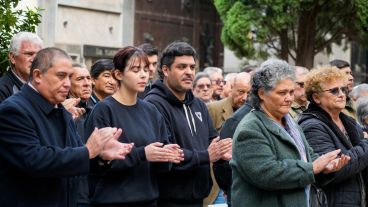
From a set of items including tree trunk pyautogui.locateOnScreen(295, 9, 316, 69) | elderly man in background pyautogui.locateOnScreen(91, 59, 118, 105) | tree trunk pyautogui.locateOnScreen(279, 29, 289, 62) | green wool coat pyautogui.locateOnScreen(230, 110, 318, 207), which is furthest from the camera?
tree trunk pyautogui.locateOnScreen(279, 29, 289, 62)

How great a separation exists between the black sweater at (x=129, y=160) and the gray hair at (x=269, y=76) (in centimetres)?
86

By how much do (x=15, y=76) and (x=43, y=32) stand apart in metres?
11.0

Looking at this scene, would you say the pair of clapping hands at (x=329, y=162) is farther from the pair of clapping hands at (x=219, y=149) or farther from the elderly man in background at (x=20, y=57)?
the elderly man in background at (x=20, y=57)

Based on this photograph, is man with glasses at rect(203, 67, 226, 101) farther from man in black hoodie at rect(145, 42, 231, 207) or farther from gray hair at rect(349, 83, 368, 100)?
man in black hoodie at rect(145, 42, 231, 207)

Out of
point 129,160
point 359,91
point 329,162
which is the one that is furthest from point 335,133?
point 359,91

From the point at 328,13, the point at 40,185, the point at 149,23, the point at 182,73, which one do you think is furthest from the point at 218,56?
the point at 40,185

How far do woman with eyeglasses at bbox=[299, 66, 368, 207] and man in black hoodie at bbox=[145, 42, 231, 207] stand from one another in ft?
2.61

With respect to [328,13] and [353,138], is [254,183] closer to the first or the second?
[353,138]

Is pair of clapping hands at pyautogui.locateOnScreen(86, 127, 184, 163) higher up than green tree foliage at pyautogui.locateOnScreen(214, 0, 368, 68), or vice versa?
green tree foliage at pyautogui.locateOnScreen(214, 0, 368, 68)

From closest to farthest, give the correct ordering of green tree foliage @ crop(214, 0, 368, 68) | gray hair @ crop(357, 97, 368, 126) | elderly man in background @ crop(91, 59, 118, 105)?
gray hair @ crop(357, 97, 368, 126) → elderly man in background @ crop(91, 59, 118, 105) → green tree foliage @ crop(214, 0, 368, 68)

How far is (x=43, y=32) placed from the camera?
54.9 feet

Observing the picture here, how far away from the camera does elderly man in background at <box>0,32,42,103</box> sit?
5969 mm

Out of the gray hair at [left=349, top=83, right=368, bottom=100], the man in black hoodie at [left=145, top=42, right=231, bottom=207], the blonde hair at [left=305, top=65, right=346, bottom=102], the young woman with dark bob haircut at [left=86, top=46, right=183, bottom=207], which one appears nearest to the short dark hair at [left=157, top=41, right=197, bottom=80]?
the man in black hoodie at [left=145, top=42, right=231, bottom=207]

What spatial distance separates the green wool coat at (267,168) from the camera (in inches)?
195
